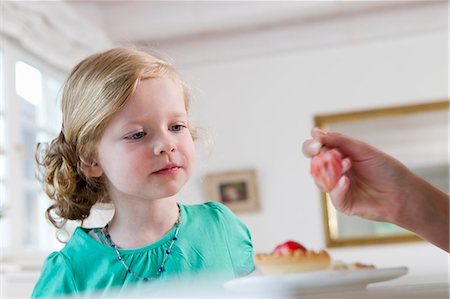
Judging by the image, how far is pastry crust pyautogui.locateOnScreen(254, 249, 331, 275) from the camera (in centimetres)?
54

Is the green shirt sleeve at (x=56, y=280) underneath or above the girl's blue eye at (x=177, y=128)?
underneath

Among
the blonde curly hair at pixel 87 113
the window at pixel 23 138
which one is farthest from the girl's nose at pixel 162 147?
the window at pixel 23 138

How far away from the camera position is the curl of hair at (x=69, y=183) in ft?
3.76

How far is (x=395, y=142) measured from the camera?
4.75 m

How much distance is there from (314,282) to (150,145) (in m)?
0.52

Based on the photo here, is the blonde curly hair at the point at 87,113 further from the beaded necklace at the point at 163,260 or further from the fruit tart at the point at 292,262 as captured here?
the fruit tart at the point at 292,262

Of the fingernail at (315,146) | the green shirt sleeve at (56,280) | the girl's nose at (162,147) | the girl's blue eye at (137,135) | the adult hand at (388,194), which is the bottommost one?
the green shirt sleeve at (56,280)

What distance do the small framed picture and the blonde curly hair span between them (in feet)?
12.0

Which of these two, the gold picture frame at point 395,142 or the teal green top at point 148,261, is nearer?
the teal green top at point 148,261

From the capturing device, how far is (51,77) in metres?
4.11

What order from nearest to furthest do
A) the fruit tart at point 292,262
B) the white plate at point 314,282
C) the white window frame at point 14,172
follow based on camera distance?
the white plate at point 314,282
the fruit tart at point 292,262
the white window frame at point 14,172

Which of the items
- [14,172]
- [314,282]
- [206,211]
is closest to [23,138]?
[14,172]

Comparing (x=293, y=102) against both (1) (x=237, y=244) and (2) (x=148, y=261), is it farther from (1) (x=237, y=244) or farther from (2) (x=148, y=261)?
(2) (x=148, y=261)

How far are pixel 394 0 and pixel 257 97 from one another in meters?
1.27
